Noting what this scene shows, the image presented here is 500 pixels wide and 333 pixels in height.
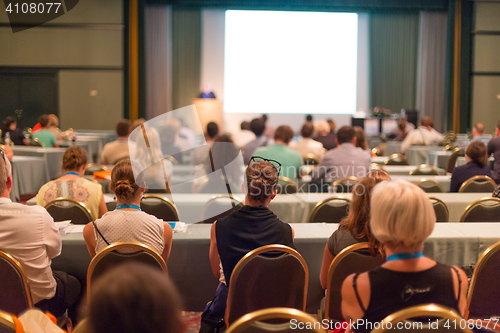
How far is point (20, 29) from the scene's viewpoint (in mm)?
13359

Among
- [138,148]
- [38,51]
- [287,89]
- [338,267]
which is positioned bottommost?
[338,267]

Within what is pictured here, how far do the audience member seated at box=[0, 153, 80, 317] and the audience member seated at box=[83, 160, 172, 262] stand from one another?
0.62 feet

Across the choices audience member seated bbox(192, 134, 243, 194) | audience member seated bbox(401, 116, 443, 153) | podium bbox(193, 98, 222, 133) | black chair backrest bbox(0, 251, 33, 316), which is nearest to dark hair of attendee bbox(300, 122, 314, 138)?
audience member seated bbox(192, 134, 243, 194)

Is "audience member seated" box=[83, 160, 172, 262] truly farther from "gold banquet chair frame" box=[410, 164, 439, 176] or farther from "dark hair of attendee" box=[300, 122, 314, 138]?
"dark hair of attendee" box=[300, 122, 314, 138]

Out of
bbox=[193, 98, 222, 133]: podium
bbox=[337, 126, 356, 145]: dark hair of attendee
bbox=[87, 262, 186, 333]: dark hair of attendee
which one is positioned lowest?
bbox=[87, 262, 186, 333]: dark hair of attendee

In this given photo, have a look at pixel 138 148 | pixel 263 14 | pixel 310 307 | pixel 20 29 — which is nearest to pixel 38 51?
pixel 20 29

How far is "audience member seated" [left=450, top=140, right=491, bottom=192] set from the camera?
439 cm

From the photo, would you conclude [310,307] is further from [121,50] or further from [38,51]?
[38,51]

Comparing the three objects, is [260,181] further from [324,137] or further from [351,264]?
[324,137]

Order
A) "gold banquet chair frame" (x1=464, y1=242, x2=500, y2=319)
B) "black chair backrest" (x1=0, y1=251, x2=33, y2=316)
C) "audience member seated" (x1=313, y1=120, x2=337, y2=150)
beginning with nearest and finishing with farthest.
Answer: "black chair backrest" (x1=0, y1=251, x2=33, y2=316) → "gold banquet chair frame" (x1=464, y1=242, x2=500, y2=319) → "audience member seated" (x1=313, y1=120, x2=337, y2=150)

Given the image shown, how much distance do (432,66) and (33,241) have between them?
48.3 ft

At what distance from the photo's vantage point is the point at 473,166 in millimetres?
4465

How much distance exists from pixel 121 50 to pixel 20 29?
9.75ft

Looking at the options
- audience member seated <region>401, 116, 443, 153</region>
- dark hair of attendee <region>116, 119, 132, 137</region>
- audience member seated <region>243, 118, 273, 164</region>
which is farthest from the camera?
audience member seated <region>401, 116, 443, 153</region>
